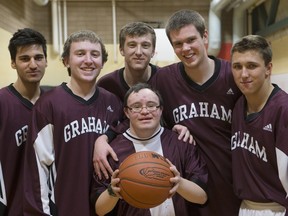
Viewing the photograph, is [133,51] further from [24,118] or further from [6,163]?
[6,163]

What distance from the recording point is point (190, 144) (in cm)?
236

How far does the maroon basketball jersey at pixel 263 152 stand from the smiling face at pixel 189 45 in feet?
1.37

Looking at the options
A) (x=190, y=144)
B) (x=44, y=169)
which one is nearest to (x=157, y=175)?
(x=190, y=144)

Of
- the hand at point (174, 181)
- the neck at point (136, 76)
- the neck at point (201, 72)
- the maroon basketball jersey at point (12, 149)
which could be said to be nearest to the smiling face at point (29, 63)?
the maroon basketball jersey at point (12, 149)

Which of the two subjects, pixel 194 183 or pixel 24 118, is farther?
pixel 24 118

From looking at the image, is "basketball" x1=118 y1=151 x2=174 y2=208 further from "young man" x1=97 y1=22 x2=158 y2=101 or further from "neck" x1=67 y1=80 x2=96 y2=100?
"young man" x1=97 y1=22 x2=158 y2=101

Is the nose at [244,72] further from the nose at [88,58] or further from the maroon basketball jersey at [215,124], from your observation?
the nose at [88,58]

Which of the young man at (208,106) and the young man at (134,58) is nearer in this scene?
the young man at (208,106)

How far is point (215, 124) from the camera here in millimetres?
2529

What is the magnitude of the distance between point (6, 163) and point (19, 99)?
1.46ft

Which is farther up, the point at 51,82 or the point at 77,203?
the point at 51,82

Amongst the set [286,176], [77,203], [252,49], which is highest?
[252,49]

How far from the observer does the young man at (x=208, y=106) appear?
2.50 m

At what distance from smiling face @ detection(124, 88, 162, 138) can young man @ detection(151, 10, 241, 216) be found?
361mm
